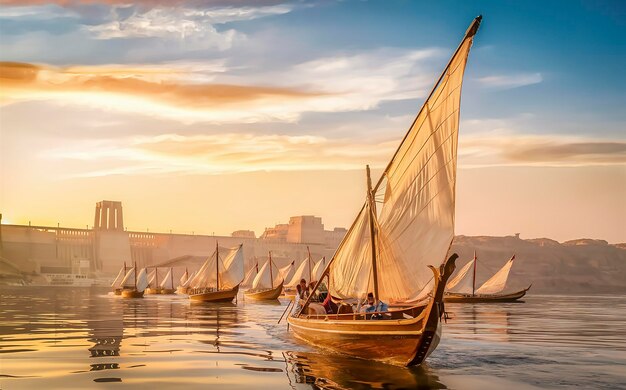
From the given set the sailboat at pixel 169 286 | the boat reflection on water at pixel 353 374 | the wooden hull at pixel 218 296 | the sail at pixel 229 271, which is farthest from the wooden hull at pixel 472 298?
the sailboat at pixel 169 286

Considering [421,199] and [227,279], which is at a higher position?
[421,199]

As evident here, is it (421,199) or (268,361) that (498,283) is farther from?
(268,361)

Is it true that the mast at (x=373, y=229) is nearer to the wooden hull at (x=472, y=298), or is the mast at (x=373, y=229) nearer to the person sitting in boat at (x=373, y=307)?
the person sitting in boat at (x=373, y=307)

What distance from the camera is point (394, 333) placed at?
74.7 ft

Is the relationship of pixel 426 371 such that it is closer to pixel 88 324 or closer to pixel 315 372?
pixel 315 372

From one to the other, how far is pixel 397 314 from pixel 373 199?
5197 millimetres

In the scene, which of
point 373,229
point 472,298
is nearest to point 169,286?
point 472,298

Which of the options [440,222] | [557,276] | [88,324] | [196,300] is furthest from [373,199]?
[557,276]

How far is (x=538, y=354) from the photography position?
88.9 ft

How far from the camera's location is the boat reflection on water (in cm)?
1952

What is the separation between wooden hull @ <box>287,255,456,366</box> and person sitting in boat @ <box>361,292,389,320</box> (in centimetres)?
38

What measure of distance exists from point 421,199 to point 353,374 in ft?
21.2

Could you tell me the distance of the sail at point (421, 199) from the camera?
24.0 meters

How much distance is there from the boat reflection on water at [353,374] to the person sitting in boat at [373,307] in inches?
62.3
